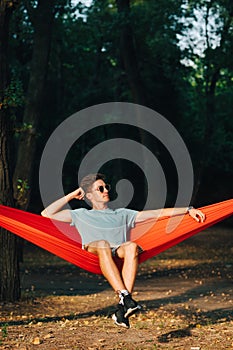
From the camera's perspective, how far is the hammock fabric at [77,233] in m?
5.17

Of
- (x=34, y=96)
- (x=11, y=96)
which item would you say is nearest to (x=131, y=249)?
(x=11, y=96)

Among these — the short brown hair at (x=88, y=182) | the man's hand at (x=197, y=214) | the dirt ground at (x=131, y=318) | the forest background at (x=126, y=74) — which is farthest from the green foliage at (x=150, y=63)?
the man's hand at (x=197, y=214)

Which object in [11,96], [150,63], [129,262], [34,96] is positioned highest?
[150,63]

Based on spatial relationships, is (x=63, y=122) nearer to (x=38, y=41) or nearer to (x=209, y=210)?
(x=38, y=41)

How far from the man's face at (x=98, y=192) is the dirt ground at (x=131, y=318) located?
1061 mm

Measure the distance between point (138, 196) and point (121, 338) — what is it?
14865mm

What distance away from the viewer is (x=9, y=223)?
527 centimetres

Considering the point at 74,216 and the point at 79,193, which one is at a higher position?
the point at 79,193

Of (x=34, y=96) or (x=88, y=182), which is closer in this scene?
(x=88, y=182)

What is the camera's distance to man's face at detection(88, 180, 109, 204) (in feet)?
17.7

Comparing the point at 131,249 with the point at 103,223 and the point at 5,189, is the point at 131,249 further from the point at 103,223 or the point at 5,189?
the point at 5,189

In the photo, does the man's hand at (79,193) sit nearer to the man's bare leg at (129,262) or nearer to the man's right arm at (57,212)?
the man's right arm at (57,212)

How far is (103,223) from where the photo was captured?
542 cm

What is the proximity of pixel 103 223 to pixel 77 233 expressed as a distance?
29cm
